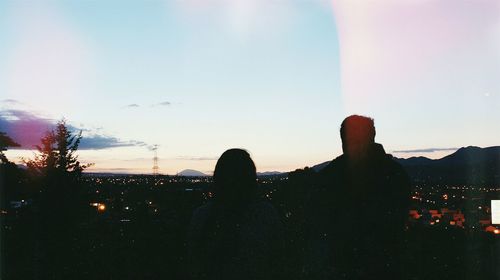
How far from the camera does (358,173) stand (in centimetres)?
293

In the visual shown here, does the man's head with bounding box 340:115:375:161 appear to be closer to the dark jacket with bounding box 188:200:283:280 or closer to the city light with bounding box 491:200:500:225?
the dark jacket with bounding box 188:200:283:280

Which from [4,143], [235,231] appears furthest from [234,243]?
[4,143]

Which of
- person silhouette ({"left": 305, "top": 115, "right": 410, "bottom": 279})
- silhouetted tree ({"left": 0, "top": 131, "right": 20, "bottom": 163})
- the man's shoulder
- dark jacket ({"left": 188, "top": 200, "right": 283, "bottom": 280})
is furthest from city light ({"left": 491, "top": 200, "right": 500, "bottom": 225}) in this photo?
silhouetted tree ({"left": 0, "top": 131, "right": 20, "bottom": 163})

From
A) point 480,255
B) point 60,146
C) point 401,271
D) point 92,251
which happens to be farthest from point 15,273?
point 401,271

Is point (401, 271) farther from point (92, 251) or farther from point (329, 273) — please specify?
point (92, 251)

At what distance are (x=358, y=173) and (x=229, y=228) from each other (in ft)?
2.78

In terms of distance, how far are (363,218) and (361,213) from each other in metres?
0.03

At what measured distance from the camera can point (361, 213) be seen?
2891 millimetres

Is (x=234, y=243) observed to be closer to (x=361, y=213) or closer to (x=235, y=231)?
(x=235, y=231)

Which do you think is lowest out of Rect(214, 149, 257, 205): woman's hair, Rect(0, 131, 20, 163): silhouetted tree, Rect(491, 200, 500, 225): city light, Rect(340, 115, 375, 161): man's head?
Rect(491, 200, 500, 225): city light

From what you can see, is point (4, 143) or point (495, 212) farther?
point (4, 143)

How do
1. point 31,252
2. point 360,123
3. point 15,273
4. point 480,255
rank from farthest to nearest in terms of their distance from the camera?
point 31,252
point 15,273
point 480,255
point 360,123

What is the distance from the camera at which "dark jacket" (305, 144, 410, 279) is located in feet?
9.50

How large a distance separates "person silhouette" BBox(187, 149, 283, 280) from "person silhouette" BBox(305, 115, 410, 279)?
0.30 m
